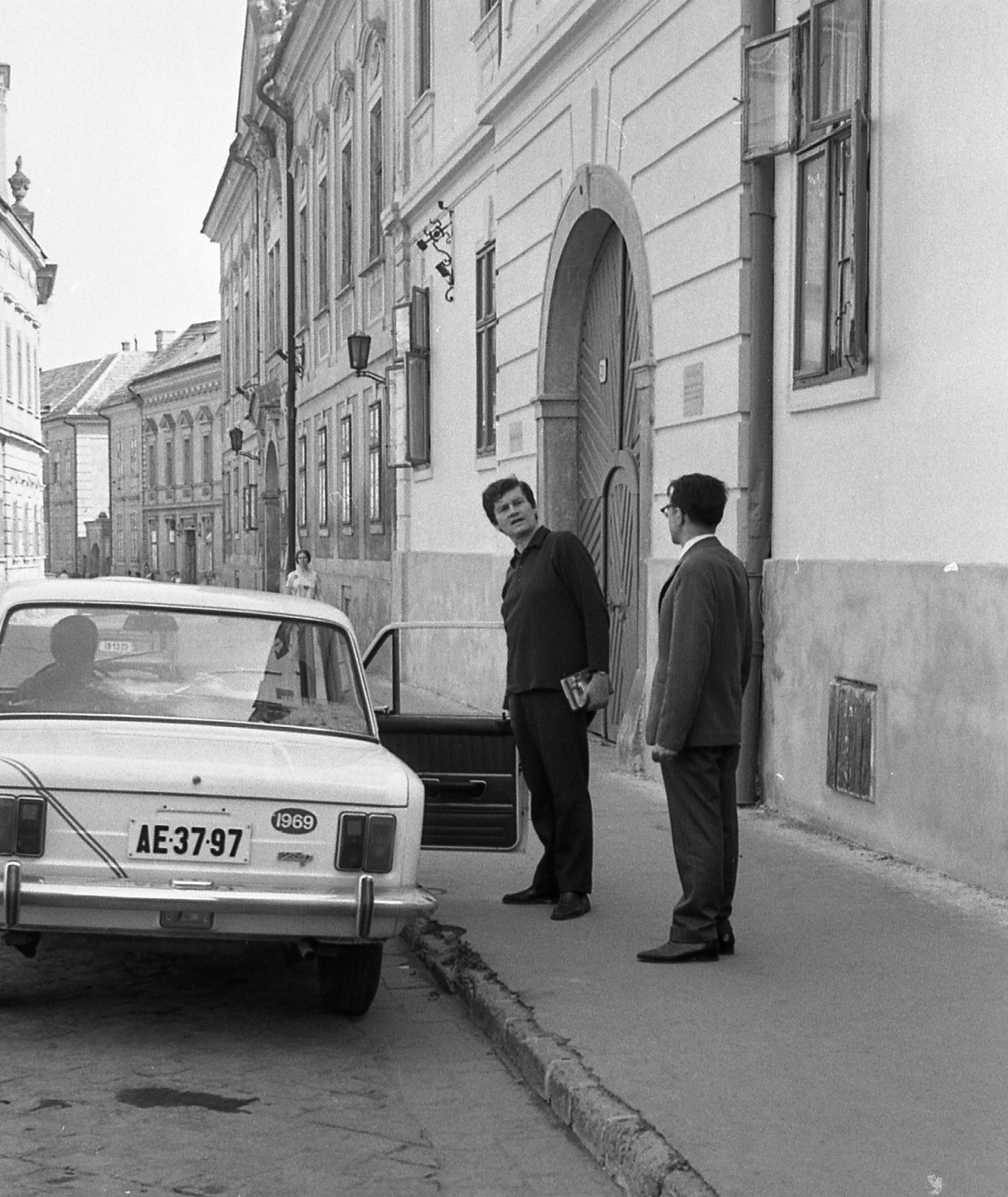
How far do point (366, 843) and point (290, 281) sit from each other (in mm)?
31037

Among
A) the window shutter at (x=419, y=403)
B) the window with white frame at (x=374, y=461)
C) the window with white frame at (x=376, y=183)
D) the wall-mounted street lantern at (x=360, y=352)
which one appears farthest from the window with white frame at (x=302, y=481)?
the window shutter at (x=419, y=403)

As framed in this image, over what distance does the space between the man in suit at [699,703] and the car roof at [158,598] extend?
4.07 feet

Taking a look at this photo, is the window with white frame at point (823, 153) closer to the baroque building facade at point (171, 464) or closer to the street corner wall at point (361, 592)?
the street corner wall at point (361, 592)

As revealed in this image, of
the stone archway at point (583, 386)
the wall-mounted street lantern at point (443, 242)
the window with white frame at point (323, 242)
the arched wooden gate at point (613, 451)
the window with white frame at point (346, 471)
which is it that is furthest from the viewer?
the window with white frame at point (323, 242)

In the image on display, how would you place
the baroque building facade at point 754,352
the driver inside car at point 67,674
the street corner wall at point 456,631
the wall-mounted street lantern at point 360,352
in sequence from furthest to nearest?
1. the wall-mounted street lantern at point 360,352
2. the street corner wall at point 456,631
3. the baroque building facade at point 754,352
4. the driver inside car at point 67,674

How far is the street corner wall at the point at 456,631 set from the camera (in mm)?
17797

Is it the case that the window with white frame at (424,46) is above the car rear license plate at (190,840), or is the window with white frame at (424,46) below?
above

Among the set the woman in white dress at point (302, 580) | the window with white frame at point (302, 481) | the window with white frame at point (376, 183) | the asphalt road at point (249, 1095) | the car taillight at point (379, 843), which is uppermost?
the window with white frame at point (376, 183)

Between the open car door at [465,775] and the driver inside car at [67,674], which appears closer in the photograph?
the driver inside car at [67,674]

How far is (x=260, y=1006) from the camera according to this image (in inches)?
263

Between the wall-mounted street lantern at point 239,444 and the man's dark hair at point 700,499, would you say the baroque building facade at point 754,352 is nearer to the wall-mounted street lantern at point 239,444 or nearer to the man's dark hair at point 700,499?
the man's dark hair at point 700,499

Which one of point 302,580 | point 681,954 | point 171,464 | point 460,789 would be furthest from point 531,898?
point 171,464

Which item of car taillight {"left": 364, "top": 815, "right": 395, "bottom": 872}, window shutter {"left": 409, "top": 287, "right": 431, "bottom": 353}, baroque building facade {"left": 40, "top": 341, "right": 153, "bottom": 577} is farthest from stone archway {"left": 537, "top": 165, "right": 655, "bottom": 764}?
baroque building facade {"left": 40, "top": 341, "right": 153, "bottom": 577}

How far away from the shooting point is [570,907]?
7910 millimetres
